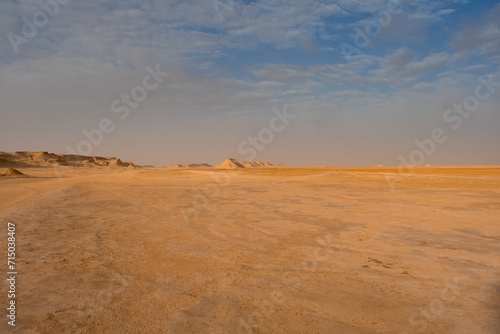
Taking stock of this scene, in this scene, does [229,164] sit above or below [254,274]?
above

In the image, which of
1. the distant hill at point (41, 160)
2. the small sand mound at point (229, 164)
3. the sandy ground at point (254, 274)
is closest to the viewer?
the sandy ground at point (254, 274)

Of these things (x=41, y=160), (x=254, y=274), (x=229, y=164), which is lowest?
(x=254, y=274)

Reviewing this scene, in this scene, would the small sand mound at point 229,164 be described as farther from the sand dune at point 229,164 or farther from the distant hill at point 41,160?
the distant hill at point 41,160

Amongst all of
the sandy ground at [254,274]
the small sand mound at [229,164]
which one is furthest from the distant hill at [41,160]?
the sandy ground at [254,274]

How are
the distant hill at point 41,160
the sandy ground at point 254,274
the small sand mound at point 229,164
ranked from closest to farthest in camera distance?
the sandy ground at point 254,274 < the distant hill at point 41,160 < the small sand mound at point 229,164

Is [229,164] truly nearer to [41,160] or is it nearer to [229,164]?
[229,164]

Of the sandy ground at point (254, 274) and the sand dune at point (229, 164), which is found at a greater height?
the sand dune at point (229, 164)

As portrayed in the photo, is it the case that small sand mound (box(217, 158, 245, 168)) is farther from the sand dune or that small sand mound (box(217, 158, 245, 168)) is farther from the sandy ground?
the sandy ground

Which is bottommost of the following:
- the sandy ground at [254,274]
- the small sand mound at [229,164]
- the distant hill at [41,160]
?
the sandy ground at [254,274]

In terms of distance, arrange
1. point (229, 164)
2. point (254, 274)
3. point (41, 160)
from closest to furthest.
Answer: point (254, 274)
point (41, 160)
point (229, 164)

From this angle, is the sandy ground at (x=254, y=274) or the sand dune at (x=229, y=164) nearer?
the sandy ground at (x=254, y=274)

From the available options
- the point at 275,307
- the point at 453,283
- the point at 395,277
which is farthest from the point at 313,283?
the point at 453,283

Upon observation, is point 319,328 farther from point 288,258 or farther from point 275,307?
point 288,258

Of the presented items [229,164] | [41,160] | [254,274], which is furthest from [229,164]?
[254,274]
